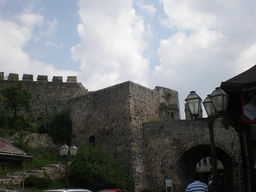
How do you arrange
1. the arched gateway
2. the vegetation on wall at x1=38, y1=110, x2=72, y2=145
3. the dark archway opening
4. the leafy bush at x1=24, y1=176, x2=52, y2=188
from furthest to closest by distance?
the vegetation on wall at x1=38, y1=110, x2=72, y2=145 < the dark archway opening < the arched gateway < the leafy bush at x1=24, y1=176, x2=52, y2=188

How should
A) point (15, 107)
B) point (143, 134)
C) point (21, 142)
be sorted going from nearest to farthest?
point (143, 134)
point (21, 142)
point (15, 107)

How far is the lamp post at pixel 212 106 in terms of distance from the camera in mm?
8555

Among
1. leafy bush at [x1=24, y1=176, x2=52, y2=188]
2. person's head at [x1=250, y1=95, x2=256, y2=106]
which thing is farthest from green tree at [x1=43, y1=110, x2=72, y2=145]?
person's head at [x1=250, y1=95, x2=256, y2=106]

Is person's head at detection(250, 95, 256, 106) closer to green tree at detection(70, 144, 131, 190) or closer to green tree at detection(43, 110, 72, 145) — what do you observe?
green tree at detection(70, 144, 131, 190)

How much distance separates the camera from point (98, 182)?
867 inches

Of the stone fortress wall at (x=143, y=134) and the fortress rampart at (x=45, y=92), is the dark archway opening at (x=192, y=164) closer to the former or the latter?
the stone fortress wall at (x=143, y=134)

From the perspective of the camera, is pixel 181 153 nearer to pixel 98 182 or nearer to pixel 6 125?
pixel 98 182

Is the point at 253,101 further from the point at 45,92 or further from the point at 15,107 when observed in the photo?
the point at 45,92

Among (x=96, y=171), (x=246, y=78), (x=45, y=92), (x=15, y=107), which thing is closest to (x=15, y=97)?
(x=15, y=107)

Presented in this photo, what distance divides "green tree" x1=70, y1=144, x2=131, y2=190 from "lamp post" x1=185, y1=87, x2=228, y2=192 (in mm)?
13527

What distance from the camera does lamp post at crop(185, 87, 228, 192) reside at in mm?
8555

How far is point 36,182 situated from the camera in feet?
65.7

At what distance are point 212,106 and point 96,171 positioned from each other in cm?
1395

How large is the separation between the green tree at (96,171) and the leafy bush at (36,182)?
2298 millimetres
